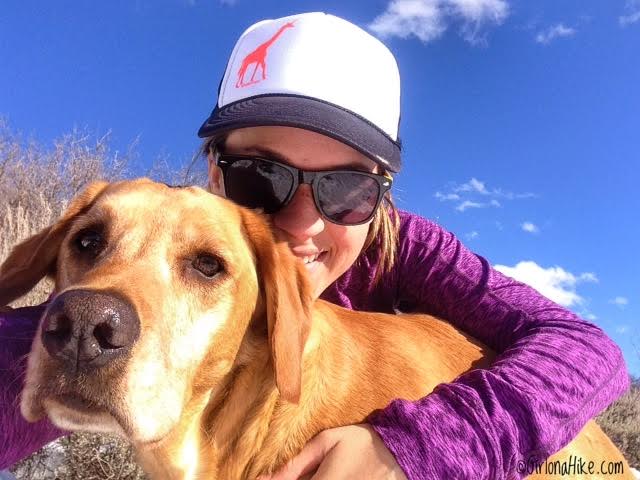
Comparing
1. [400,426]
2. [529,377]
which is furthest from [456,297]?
[400,426]

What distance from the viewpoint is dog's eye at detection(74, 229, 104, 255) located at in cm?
224

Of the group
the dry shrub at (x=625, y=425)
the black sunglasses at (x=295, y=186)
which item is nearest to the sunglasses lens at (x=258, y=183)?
the black sunglasses at (x=295, y=186)

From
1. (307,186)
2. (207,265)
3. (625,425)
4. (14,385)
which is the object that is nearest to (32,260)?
(14,385)

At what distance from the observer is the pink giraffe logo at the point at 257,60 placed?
2.71 meters

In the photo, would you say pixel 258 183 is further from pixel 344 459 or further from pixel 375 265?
pixel 344 459

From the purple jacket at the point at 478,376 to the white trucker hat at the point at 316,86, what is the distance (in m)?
0.68

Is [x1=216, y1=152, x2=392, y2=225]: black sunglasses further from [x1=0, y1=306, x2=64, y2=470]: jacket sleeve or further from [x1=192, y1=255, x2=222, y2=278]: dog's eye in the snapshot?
[x1=0, y1=306, x2=64, y2=470]: jacket sleeve

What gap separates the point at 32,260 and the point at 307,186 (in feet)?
3.82

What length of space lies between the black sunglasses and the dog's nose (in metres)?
1.16

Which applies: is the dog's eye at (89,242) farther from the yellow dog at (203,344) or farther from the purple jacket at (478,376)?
the purple jacket at (478,376)

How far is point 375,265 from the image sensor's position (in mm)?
3283

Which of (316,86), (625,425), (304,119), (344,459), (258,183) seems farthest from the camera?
(625,425)

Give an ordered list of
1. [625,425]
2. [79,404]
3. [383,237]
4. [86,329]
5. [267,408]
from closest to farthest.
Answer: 1. [86,329]
2. [79,404]
3. [267,408]
4. [383,237]
5. [625,425]

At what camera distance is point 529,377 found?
2271mm
